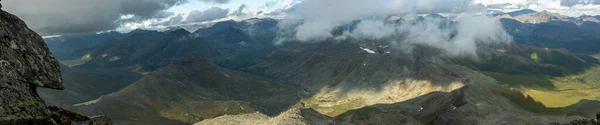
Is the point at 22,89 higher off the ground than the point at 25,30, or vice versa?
the point at 25,30

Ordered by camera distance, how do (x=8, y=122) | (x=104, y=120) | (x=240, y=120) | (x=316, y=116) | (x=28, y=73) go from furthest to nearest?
(x=316, y=116) < (x=240, y=120) < (x=104, y=120) < (x=28, y=73) < (x=8, y=122)

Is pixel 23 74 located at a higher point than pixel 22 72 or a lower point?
lower

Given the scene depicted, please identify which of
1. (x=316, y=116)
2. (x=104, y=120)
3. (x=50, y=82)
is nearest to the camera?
(x=50, y=82)

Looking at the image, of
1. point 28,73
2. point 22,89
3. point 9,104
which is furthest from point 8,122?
point 28,73

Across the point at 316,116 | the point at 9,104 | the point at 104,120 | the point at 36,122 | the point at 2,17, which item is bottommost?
the point at 316,116

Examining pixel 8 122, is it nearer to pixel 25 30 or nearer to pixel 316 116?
pixel 25 30

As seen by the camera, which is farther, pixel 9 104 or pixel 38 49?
pixel 38 49
